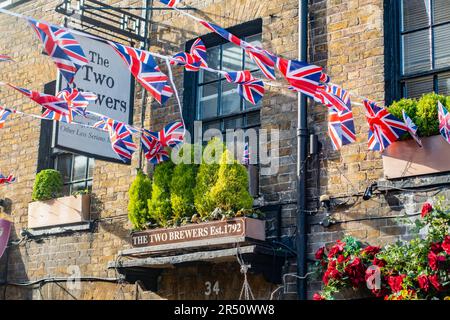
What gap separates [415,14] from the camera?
993cm

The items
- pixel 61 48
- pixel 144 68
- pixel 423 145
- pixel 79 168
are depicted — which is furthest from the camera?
pixel 79 168

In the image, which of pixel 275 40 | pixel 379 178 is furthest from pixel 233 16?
pixel 379 178

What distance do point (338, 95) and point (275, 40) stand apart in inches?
89.4

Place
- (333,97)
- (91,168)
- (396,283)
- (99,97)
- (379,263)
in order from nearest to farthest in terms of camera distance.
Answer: (396,283), (333,97), (379,263), (99,97), (91,168)

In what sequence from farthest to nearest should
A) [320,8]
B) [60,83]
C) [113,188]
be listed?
[113,188]
[60,83]
[320,8]

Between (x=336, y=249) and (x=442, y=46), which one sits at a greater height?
(x=442, y=46)

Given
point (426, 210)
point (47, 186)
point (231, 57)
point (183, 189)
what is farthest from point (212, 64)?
point (426, 210)

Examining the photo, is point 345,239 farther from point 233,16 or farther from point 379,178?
point 233,16

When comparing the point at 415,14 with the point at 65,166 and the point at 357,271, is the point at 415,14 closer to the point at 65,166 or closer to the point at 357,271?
the point at 357,271

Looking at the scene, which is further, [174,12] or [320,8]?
[174,12]

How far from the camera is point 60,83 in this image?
11180 millimetres

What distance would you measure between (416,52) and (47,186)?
5.71 m

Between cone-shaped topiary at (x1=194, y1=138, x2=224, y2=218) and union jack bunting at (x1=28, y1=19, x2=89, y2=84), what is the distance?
2188 millimetres

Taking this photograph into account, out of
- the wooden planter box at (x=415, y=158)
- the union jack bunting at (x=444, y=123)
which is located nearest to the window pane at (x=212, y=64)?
the wooden planter box at (x=415, y=158)
